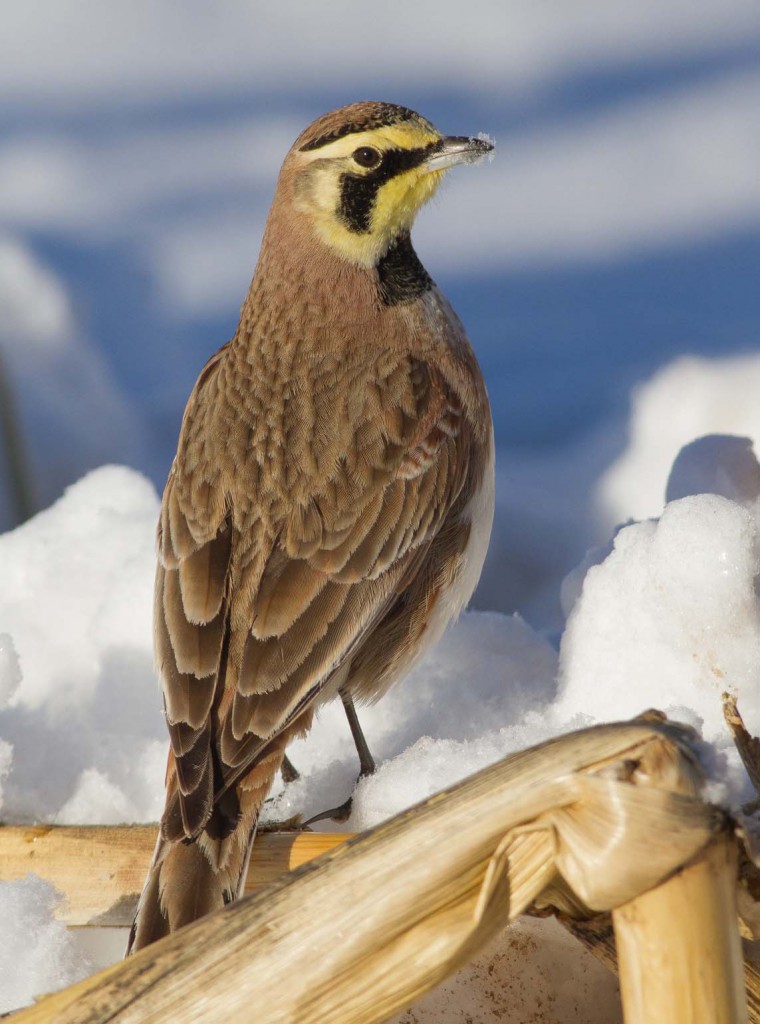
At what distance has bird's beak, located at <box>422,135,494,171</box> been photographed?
1.98 meters

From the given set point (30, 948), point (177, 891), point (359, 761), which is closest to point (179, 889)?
point (177, 891)

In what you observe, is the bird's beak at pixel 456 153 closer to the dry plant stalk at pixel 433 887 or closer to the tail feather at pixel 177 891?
the tail feather at pixel 177 891

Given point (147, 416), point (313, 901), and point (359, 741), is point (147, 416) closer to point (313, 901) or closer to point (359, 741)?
point (359, 741)

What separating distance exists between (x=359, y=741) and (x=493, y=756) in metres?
0.32

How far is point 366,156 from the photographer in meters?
2.00

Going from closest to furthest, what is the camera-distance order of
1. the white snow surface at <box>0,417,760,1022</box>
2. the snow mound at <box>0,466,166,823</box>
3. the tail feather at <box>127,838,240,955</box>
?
the tail feather at <box>127,838,240,955</box>, the white snow surface at <box>0,417,760,1022</box>, the snow mound at <box>0,466,166,823</box>

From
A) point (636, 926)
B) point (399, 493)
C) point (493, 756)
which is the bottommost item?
point (636, 926)

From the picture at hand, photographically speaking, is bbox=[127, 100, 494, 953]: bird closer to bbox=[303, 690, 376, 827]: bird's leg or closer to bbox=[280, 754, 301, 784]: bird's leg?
bbox=[303, 690, 376, 827]: bird's leg

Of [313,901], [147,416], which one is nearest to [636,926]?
[313,901]

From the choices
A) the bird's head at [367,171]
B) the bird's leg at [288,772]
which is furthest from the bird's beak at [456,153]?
the bird's leg at [288,772]

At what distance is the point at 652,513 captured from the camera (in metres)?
2.97

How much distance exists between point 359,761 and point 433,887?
3.42 feet

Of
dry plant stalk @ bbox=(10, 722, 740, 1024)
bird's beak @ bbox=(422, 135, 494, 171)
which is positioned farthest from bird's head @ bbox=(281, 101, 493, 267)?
dry plant stalk @ bbox=(10, 722, 740, 1024)

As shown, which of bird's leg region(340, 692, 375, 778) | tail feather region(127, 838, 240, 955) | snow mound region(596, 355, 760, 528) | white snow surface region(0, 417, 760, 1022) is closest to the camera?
tail feather region(127, 838, 240, 955)
